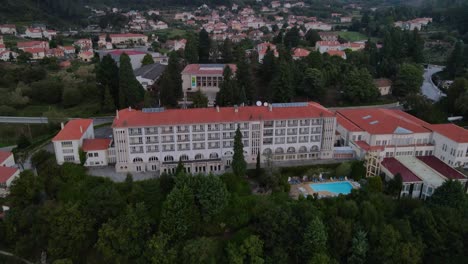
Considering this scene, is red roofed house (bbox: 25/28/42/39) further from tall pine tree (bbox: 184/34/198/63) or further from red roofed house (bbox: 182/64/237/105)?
red roofed house (bbox: 182/64/237/105)

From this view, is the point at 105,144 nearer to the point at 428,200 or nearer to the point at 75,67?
the point at 428,200

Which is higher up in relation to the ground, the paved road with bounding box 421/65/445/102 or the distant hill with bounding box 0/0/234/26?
the distant hill with bounding box 0/0/234/26

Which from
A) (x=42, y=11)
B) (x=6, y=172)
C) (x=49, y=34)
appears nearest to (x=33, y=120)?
(x=6, y=172)

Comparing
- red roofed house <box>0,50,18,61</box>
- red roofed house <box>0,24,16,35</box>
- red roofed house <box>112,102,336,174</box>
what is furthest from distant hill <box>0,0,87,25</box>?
red roofed house <box>112,102,336,174</box>

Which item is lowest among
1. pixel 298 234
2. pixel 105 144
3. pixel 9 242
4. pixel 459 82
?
pixel 9 242

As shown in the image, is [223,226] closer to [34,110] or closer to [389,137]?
[389,137]

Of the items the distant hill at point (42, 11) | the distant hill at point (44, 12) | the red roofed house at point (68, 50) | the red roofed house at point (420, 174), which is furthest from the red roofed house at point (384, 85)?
the distant hill at point (42, 11)

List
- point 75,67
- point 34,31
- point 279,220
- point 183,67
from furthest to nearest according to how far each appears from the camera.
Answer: point 34,31
point 75,67
point 183,67
point 279,220

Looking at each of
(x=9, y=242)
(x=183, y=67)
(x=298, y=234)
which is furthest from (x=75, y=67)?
Result: (x=298, y=234)

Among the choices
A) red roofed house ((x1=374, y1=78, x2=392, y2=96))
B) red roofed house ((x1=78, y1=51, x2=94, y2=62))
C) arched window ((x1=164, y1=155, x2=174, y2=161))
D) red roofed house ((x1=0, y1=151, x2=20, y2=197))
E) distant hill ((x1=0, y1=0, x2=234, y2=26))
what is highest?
distant hill ((x1=0, y1=0, x2=234, y2=26))
